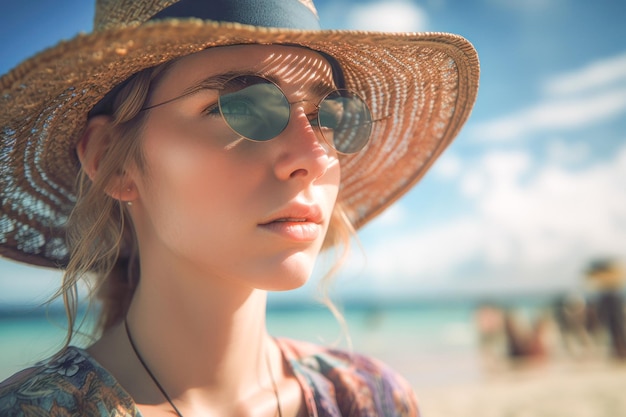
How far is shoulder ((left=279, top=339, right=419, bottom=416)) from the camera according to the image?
1.76 metres

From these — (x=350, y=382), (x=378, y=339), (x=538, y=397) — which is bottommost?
(x=378, y=339)

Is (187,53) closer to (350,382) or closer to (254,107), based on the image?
(254,107)

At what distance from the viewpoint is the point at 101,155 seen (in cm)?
158

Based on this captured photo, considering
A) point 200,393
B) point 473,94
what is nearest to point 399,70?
point 473,94

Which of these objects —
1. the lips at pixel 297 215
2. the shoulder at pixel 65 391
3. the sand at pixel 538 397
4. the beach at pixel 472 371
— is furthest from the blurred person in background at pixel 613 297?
the shoulder at pixel 65 391

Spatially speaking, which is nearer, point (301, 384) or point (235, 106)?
point (235, 106)

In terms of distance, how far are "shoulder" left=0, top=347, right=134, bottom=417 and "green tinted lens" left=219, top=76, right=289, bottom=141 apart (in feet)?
2.69

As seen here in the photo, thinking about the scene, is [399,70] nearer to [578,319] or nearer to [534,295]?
[578,319]

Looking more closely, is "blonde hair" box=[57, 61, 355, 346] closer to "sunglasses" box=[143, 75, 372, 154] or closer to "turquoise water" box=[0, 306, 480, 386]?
"sunglasses" box=[143, 75, 372, 154]

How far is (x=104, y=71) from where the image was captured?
1323 mm

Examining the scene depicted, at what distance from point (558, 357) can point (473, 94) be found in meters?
13.7

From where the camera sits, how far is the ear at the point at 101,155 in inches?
60.7

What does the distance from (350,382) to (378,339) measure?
18436 mm

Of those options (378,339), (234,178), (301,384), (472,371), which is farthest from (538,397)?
(378,339)
